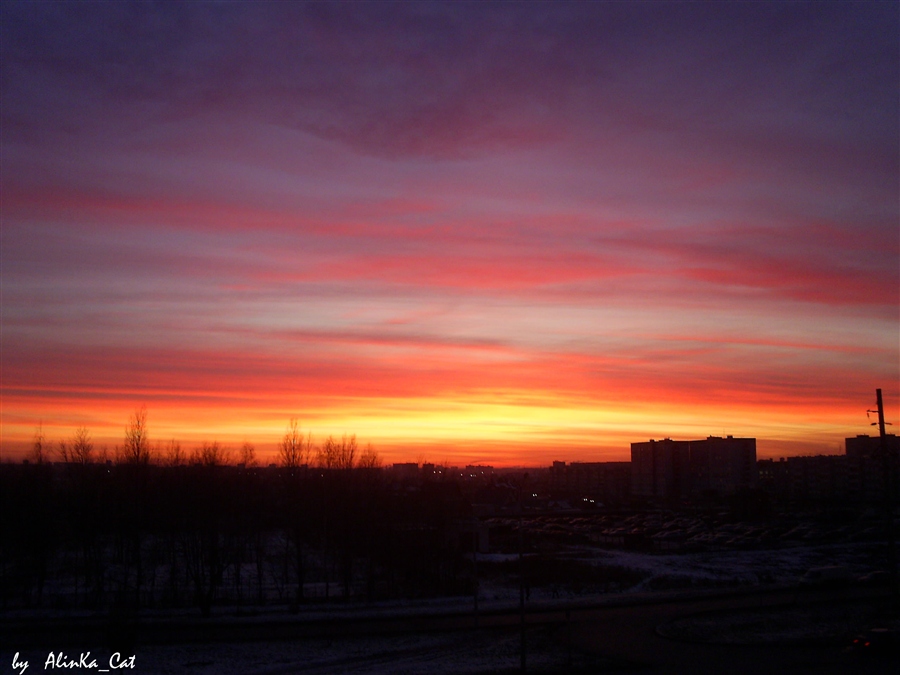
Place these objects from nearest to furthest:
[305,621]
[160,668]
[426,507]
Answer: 1. [160,668]
2. [305,621]
3. [426,507]

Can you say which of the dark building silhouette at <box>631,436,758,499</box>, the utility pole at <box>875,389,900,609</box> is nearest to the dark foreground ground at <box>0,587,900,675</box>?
the utility pole at <box>875,389,900,609</box>

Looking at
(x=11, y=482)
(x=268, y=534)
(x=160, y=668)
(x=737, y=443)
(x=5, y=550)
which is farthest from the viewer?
(x=737, y=443)

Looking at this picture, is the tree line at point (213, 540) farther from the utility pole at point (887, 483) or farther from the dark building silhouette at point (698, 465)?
the dark building silhouette at point (698, 465)

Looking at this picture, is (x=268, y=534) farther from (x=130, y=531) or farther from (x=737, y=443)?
(x=737, y=443)

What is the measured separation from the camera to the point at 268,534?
73.4 metres

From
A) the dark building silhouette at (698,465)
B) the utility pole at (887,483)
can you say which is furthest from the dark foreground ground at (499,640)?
the dark building silhouette at (698,465)

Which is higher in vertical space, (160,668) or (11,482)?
(11,482)

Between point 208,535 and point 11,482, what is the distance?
114 ft

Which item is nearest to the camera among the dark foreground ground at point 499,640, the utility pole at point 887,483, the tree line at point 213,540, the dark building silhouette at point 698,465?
the dark foreground ground at point 499,640

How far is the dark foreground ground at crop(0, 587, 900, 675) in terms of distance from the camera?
958 inches

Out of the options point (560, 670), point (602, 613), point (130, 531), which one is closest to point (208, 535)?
point (130, 531)

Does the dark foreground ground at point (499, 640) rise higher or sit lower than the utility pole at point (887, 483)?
lower

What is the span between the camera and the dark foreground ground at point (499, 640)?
79.8ft

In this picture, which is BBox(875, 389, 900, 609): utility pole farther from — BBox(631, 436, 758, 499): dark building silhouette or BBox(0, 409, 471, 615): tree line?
BBox(631, 436, 758, 499): dark building silhouette
